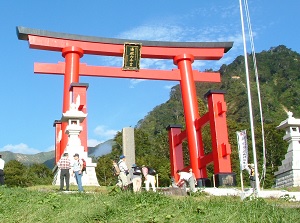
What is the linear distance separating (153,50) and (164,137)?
65.3 ft

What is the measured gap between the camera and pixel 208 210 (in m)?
6.30

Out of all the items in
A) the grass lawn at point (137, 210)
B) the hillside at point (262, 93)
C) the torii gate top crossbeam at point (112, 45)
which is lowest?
the grass lawn at point (137, 210)

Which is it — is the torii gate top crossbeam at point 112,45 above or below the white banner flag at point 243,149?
above

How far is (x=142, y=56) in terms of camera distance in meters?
19.4

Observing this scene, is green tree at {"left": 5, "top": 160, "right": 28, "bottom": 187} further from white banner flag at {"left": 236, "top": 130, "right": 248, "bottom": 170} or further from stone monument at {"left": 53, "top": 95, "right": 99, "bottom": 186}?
white banner flag at {"left": 236, "top": 130, "right": 248, "bottom": 170}

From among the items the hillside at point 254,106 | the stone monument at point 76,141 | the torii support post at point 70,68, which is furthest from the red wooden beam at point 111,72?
the hillside at point 254,106

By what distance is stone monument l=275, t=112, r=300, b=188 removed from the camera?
15.5m

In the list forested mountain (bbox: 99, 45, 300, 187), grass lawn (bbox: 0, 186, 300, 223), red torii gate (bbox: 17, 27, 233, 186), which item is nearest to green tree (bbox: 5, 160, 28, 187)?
forested mountain (bbox: 99, 45, 300, 187)

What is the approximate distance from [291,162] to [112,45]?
8.69 meters

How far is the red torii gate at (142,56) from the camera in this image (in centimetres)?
1775

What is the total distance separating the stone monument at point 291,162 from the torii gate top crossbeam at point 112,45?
17.7 ft

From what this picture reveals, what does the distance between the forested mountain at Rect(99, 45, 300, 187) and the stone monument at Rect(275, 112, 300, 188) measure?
14.6 metres

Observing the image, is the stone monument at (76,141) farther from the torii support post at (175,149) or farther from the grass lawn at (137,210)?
the grass lawn at (137,210)

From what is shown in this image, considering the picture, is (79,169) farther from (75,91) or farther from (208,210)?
(75,91)
